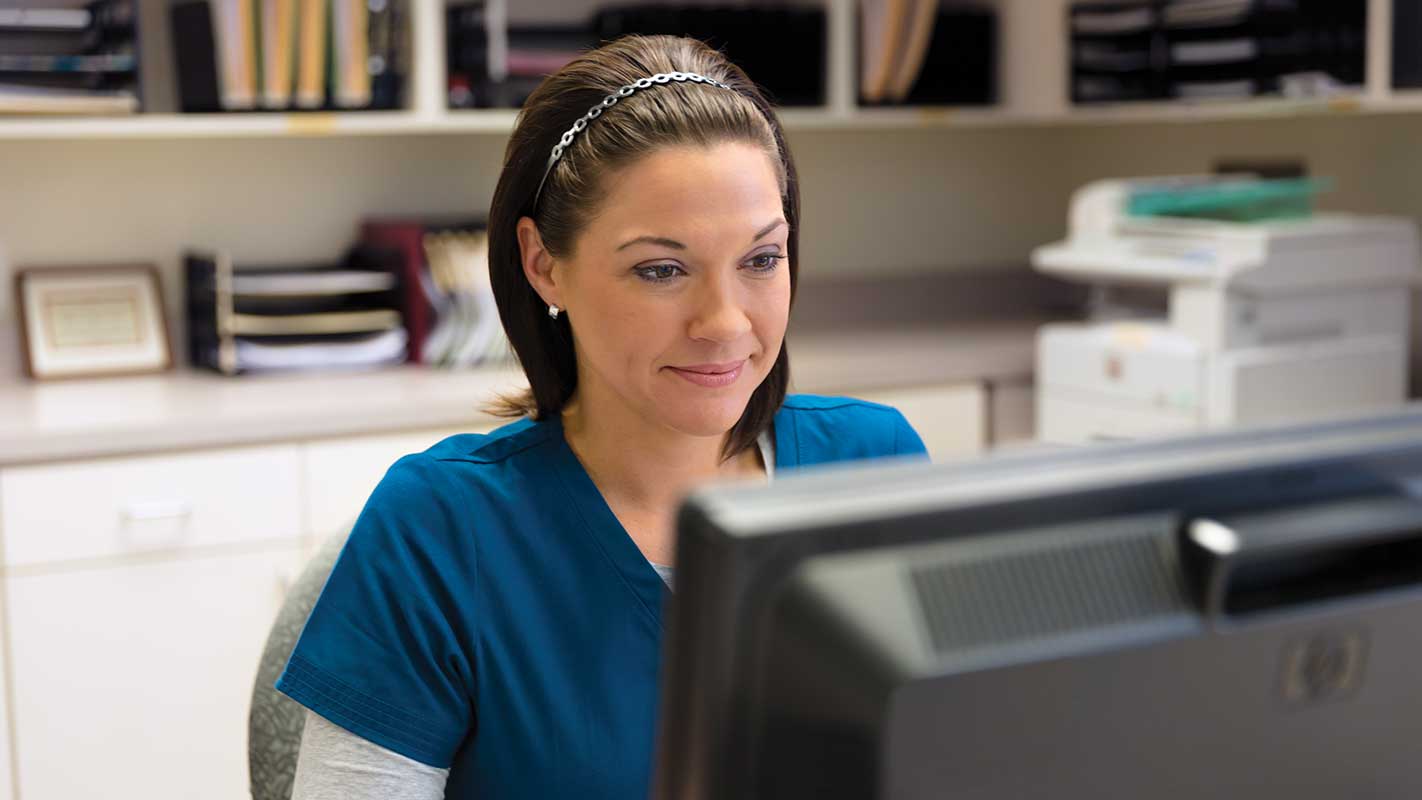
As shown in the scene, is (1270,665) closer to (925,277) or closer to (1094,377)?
(1094,377)

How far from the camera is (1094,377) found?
9.32 feet

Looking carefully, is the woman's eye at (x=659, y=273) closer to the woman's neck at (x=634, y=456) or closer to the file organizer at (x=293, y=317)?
the woman's neck at (x=634, y=456)

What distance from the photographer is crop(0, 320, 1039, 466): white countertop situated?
242cm

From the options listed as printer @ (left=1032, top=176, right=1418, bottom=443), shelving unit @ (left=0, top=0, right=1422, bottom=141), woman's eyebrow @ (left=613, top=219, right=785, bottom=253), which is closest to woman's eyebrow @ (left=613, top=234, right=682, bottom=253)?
woman's eyebrow @ (left=613, top=219, right=785, bottom=253)

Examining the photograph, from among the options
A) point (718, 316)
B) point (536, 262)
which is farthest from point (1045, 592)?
point (536, 262)

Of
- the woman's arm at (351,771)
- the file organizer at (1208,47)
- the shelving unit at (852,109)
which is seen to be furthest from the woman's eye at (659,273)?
the file organizer at (1208,47)

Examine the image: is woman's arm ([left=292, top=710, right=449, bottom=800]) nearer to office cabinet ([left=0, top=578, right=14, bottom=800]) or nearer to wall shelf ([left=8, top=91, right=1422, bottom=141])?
office cabinet ([left=0, top=578, right=14, bottom=800])

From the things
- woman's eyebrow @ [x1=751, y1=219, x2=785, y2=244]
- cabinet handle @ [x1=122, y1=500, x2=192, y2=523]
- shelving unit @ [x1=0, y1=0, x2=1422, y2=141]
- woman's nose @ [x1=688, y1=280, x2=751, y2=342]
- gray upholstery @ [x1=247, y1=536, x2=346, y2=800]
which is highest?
shelving unit @ [x1=0, y1=0, x2=1422, y2=141]

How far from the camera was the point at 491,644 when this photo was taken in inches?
44.1

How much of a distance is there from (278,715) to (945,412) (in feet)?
6.06

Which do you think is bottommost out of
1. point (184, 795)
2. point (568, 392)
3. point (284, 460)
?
point (184, 795)

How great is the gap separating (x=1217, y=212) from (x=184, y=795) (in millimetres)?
1996

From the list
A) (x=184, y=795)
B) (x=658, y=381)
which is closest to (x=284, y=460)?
(x=184, y=795)

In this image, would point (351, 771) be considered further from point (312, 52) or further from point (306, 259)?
point (306, 259)
